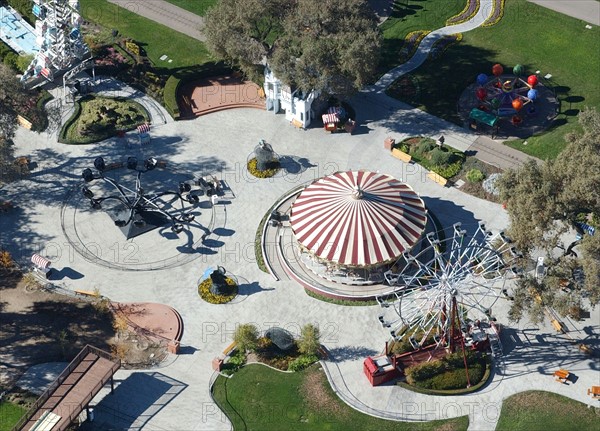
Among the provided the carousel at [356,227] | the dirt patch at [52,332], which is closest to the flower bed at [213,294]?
the dirt patch at [52,332]

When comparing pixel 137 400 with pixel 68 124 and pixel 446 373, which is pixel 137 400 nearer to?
pixel 446 373

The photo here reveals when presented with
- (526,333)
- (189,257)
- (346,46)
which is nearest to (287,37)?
(346,46)

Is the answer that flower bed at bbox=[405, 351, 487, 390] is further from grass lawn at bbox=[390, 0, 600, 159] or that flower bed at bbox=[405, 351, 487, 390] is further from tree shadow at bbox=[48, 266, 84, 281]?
tree shadow at bbox=[48, 266, 84, 281]

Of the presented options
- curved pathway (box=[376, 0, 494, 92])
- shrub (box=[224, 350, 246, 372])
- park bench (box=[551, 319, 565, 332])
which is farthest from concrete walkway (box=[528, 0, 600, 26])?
shrub (box=[224, 350, 246, 372])

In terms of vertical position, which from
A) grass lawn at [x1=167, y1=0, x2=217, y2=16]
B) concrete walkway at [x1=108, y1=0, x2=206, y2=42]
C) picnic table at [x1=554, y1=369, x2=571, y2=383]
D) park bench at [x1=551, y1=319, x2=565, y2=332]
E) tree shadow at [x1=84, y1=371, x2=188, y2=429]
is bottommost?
tree shadow at [x1=84, y1=371, x2=188, y2=429]

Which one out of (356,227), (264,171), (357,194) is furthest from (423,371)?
(264,171)

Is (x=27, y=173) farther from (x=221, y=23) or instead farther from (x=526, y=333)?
(x=526, y=333)
